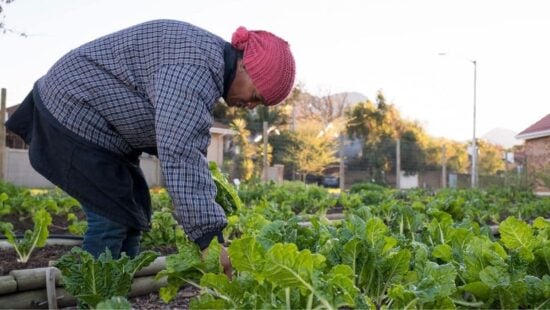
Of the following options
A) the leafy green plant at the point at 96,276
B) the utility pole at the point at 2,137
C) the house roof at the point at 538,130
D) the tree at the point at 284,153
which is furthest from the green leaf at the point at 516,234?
the house roof at the point at 538,130

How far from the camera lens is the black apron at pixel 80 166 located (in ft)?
8.20

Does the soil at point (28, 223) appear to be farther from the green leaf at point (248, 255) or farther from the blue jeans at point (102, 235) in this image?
the green leaf at point (248, 255)

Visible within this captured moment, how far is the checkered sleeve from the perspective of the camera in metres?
2.02

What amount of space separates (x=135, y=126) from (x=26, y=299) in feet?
3.67

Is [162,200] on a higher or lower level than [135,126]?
lower

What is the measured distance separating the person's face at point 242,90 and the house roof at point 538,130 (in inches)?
947

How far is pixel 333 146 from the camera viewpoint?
26.8 metres

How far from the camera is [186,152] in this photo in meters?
2.05

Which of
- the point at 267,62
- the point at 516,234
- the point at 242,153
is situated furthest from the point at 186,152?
the point at 242,153

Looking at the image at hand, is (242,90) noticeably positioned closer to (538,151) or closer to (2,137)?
(2,137)

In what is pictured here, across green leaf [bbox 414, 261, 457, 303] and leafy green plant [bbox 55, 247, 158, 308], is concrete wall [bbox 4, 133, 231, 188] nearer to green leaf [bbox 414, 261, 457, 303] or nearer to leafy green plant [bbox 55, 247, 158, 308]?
leafy green plant [bbox 55, 247, 158, 308]

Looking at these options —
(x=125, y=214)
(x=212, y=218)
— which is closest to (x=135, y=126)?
(x=125, y=214)

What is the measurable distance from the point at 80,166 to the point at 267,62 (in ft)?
2.97

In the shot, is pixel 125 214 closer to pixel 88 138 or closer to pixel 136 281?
pixel 88 138
